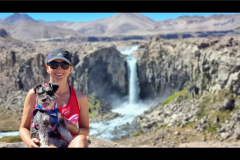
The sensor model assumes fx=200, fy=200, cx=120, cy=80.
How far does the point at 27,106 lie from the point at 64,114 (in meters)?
1.10

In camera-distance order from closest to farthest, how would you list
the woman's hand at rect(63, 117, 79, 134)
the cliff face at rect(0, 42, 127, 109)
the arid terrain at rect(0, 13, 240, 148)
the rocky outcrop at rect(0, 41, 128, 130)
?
1. the woman's hand at rect(63, 117, 79, 134)
2. the arid terrain at rect(0, 13, 240, 148)
3. the rocky outcrop at rect(0, 41, 128, 130)
4. the cliff face at rect(0, 42, 127, 109)

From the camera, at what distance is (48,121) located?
5531 mm

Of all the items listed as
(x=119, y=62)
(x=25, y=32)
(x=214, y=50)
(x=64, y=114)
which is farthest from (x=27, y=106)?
(x=25, y=32)

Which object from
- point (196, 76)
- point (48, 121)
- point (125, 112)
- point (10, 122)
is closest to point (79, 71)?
point (125, 112)

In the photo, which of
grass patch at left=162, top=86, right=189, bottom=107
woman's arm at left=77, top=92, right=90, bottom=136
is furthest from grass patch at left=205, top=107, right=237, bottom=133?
woman's arm at left=77, top=92, right=90, bottom=136

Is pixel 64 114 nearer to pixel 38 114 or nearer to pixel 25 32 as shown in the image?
pixel 38 114

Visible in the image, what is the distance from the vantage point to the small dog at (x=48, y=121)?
18.1 ft

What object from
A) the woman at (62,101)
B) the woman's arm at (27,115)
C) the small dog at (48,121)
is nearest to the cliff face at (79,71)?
the woman's arm at (27,115)

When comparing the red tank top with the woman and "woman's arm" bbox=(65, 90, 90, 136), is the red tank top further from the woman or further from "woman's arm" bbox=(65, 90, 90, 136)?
"woman's arm" bbox=(65, 90, 90, 136)

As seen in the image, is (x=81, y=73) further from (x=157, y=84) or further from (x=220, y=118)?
(x=220, y=118)

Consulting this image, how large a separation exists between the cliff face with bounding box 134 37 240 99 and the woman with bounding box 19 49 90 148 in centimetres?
4856

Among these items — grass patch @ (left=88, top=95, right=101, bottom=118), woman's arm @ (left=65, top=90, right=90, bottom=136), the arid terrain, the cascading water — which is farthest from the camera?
grass patch @ (left=88, top=95, right=101, bottom=118)

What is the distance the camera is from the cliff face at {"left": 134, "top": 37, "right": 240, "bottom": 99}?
5012cm

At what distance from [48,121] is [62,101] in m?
0.95
